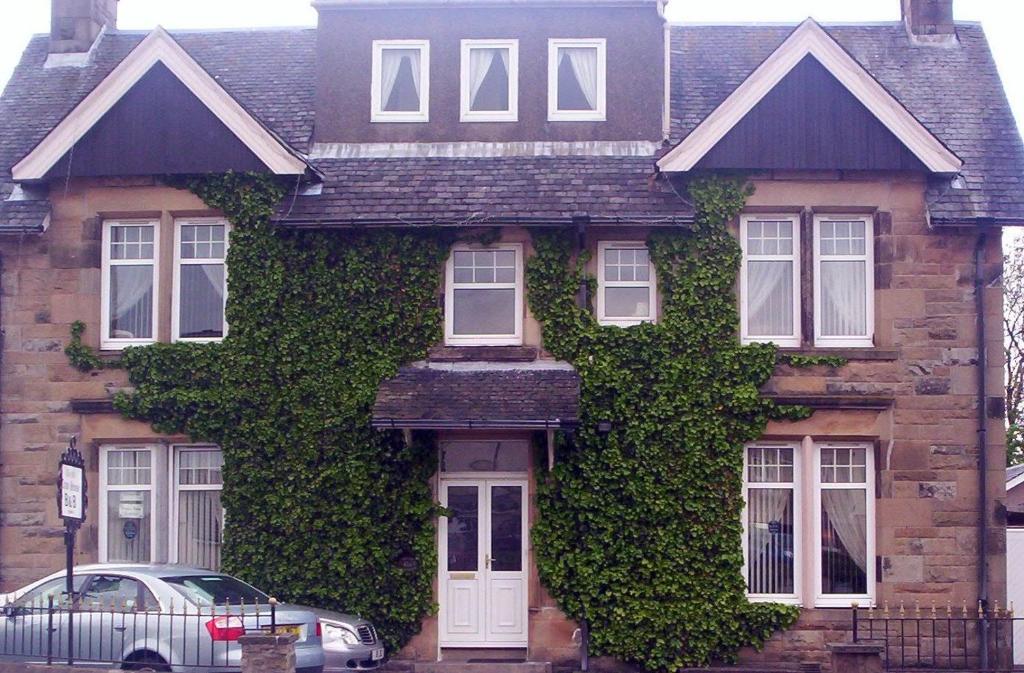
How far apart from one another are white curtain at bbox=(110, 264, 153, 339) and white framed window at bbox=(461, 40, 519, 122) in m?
5.15

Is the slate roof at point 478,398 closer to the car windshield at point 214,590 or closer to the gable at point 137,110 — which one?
the car windshield at point 214,590

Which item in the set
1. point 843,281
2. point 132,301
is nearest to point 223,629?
point 132,301

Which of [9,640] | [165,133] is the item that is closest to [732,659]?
[9,640]

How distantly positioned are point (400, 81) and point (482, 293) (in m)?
3.55

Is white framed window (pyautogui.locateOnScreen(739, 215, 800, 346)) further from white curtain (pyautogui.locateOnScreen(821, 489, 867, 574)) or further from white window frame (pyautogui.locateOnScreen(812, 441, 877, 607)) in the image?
white curtain (pyautogui.locateOnScreen(821, 489, 867, 574))

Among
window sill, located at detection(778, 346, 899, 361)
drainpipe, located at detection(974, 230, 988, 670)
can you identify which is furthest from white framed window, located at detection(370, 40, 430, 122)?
drainpipe, located at detection(974, 230, 988, 670)

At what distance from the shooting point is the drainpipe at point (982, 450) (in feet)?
65.4

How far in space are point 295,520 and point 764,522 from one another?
21.0 ft

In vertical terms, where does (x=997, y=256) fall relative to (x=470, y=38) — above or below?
below

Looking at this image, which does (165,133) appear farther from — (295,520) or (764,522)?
(764,522)

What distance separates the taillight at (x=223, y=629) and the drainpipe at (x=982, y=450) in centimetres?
980

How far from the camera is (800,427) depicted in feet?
66.3

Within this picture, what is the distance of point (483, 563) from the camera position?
20.5m

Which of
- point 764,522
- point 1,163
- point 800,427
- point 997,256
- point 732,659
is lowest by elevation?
point 732,659
